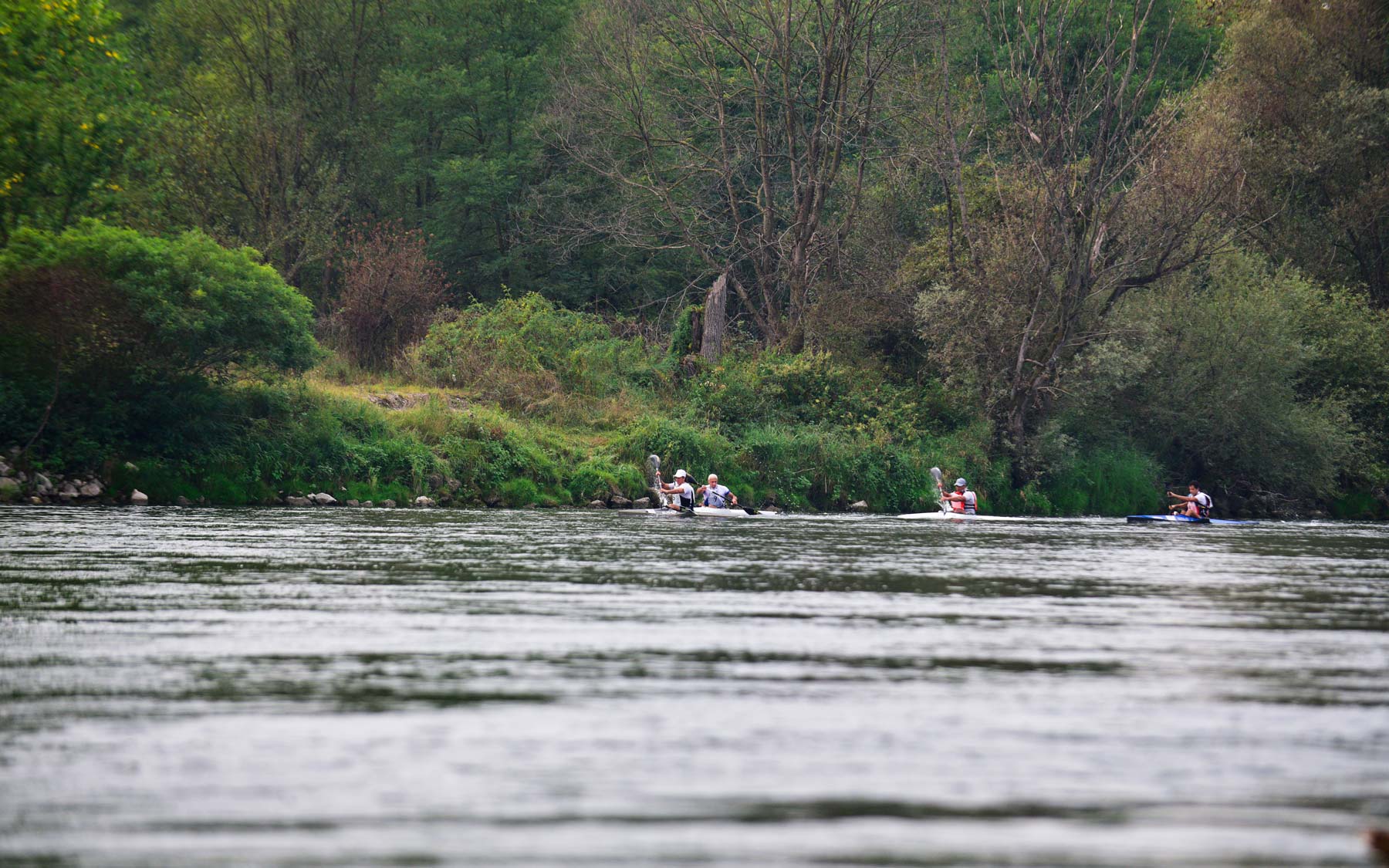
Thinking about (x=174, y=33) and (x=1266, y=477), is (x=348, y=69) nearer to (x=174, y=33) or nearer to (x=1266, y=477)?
(x=174, y=33)

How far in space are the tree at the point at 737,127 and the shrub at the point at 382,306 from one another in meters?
6.79

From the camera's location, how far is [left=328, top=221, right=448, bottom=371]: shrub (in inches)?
1829

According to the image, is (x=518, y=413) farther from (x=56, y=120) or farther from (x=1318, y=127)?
(x=1318, y=127)

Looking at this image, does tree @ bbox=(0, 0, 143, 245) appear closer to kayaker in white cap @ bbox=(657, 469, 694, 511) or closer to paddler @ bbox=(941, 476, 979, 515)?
A: kayaker in white cap @ bbox=(657, 469, 694, 511)

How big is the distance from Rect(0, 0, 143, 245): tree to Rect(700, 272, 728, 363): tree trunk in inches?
712

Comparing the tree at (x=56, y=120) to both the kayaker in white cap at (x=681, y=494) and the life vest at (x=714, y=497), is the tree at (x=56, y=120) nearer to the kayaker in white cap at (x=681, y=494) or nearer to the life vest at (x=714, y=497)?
the kayaker in white cap at (x=681, y=494)

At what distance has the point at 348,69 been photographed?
57.9 meters

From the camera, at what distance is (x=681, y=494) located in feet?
120

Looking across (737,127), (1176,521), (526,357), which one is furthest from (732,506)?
(737,127)

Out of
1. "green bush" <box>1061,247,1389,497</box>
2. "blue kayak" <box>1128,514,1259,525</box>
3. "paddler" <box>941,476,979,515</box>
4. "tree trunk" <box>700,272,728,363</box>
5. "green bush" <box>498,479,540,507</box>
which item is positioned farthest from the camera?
"tree trunk" <box>700,272,728,363</box>

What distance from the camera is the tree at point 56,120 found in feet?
122

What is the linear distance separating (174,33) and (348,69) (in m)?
6.98

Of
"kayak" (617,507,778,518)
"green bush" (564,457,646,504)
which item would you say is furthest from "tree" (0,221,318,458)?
"kayak" (617,507,778,518)

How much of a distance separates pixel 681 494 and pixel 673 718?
27268mm
